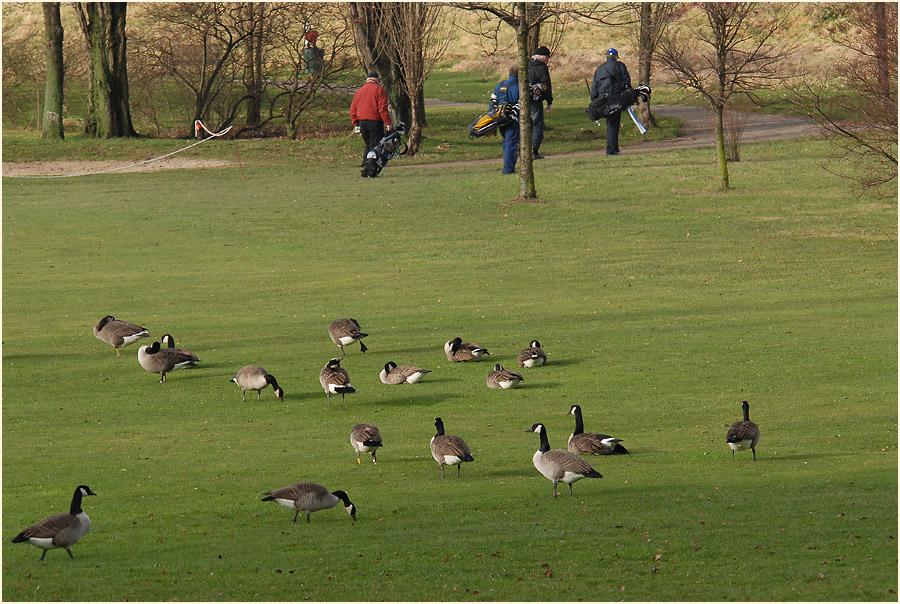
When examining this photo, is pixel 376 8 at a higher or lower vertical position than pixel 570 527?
higher

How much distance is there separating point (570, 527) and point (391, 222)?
25543mm

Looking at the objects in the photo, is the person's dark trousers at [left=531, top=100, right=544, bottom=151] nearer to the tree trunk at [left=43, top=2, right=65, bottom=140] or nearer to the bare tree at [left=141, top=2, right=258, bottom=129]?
the bare tree at [left=141, top=2, right=258, bottom=129]

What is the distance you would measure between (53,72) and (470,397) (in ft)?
143

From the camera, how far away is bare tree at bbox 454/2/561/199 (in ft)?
112

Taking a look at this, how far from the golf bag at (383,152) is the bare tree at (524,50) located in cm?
409

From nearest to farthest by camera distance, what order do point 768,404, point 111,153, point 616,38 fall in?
1. point 768,404
2. point 111,153
3. point 616,38

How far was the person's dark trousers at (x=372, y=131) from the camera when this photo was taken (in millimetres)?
38000

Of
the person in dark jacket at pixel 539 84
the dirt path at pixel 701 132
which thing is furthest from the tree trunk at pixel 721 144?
the dirt path at pixel 701 132

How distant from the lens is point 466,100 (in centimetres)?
7119

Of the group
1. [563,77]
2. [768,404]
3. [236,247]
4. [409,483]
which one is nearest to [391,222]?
[236,247]

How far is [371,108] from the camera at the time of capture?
37.4m

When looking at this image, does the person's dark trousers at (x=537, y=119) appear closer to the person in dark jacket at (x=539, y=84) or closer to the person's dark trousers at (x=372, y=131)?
the person in dark jacket at (x=539, y=84)

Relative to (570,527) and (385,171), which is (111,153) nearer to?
(385,171)

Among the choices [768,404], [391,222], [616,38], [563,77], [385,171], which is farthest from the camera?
[616,38]
